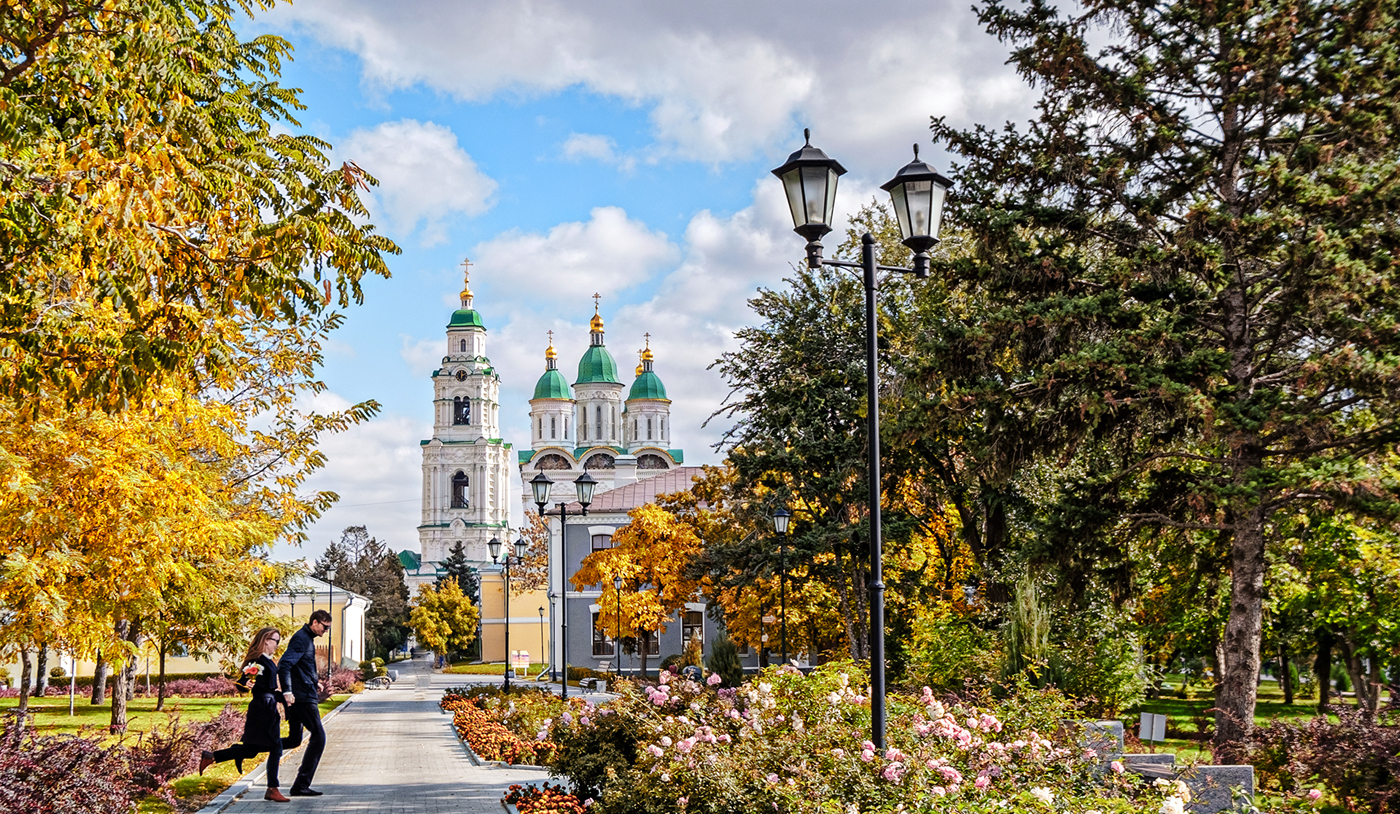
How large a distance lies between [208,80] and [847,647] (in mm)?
21790

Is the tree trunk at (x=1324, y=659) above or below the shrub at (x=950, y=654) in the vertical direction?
below

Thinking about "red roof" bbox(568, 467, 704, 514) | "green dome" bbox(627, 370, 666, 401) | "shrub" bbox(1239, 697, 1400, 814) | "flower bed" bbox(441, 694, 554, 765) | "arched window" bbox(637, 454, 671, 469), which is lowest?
"flower bed" bbox(441, 694, 554, 765)

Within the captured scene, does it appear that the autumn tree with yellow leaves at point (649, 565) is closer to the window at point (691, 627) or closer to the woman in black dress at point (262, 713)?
the window at point (691, 627)

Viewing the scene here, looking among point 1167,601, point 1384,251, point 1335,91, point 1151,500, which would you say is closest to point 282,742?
point 1151,500

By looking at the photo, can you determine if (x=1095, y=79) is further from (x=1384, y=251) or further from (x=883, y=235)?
(x=883, y=235)

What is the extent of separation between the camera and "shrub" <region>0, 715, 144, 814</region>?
706cm

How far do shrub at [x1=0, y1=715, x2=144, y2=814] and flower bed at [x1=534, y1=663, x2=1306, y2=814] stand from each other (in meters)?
3.48

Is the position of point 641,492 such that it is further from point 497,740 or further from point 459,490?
point 459,490

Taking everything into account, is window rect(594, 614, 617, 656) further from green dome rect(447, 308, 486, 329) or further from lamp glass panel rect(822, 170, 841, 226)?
green dome rect(447, 308, 486, 329)

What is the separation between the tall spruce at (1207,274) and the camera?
13.2m

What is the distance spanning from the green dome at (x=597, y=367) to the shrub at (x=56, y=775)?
84.5m

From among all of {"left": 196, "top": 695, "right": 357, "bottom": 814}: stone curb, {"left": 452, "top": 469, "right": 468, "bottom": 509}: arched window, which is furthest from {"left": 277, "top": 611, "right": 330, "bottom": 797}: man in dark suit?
{"left": 452, "top": 469, "right": 468, "bottom": 509}: arched window

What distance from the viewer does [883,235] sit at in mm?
22812

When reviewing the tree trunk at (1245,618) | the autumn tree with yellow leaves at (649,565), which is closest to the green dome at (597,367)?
the autumn tree with yellow leaves at (649,565)
